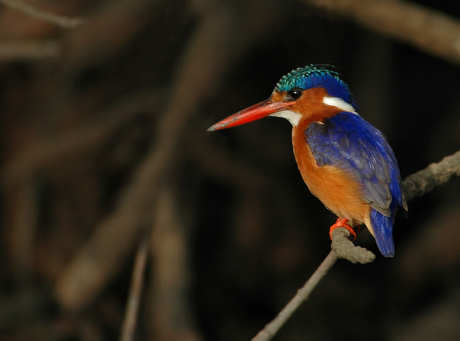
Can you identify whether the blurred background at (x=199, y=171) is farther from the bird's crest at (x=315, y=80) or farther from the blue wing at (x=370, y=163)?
the blue wing at (x=370, y=163)

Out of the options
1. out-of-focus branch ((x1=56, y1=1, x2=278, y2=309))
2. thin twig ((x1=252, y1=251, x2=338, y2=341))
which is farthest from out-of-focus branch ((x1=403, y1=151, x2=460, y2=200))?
out-of-focus branch ((x1=56, y1=1, x2=278, y2=309))

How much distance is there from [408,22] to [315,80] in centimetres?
110

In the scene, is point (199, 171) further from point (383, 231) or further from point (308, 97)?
point (383, 231)

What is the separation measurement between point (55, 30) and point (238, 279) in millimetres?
1798

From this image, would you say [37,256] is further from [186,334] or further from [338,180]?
[338,180]

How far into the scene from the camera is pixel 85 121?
13.2 feet

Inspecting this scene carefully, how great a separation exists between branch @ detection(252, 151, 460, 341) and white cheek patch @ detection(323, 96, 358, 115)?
1.02ft

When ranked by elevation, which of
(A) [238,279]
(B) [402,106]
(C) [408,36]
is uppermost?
(C) [408,36]

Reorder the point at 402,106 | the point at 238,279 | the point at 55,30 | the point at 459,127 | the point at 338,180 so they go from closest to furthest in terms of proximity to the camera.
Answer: the point at 338,180
the point at 55,30
the point at 459,127
the point at 238,279
the point at 402,106

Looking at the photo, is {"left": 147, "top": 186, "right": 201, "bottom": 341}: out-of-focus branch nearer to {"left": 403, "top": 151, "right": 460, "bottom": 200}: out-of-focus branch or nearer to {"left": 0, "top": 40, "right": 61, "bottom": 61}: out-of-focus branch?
{"left": 0, "top": 40, "right": 61, "bottom": 61}: out-of-focus branch

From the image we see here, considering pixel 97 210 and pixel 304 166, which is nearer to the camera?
pixel 304 166

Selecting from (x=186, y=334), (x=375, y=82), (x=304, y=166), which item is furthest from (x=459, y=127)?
(x=304, y=166)

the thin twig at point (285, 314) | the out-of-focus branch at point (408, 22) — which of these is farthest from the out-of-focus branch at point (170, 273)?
the thin twig at point (285, 314)

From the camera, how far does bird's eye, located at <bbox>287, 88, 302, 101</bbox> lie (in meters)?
2.22
